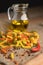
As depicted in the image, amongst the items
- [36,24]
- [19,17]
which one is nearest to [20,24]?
[19,17]

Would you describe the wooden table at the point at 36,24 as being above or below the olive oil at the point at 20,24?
below

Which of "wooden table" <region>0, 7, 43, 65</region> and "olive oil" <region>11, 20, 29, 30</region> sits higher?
"olive oil" <region>11, 20, 29, 30</region>

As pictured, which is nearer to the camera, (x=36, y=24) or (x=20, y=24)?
(x=20, y=24)

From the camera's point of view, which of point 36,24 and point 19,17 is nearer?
point 19,17

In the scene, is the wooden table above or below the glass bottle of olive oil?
below

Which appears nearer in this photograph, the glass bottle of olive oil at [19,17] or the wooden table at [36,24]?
the wooden table at [36,24]

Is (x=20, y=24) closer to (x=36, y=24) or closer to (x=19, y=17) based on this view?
(x=19, y=17)

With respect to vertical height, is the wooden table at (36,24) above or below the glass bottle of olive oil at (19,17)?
below

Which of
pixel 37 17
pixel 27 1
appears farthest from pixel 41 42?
pixel 27 1

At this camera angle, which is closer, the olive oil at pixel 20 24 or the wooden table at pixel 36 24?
the wooden table at pixel 36 24

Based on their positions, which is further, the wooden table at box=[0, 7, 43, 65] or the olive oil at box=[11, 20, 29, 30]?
the olive oil at box=[11, 20, 29, 30]

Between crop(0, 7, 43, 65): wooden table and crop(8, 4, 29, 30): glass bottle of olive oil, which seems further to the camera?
crop(8, 4, 29, 30): glass bottle of olive oil
